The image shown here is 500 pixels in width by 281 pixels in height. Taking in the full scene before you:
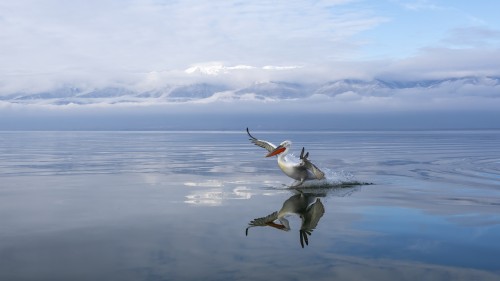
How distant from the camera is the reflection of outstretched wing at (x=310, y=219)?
47.2 ft

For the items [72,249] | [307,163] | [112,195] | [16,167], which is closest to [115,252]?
[72,249]

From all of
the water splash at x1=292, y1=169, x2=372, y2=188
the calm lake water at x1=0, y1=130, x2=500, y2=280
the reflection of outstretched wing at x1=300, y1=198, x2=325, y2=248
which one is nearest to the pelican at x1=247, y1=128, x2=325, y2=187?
the water splash at x1=292, y1=169, x2=372, y2=188

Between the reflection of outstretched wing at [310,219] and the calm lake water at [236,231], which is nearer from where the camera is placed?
the calm lake water at [236,231]

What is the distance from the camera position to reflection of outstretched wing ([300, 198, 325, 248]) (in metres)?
14.4

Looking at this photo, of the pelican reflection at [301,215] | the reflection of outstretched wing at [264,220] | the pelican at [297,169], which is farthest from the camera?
the pelican at [297,169]

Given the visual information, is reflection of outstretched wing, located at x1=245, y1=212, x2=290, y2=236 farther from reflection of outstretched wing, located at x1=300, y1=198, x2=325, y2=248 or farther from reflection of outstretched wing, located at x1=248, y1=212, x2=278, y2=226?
reflection of outstretched wing, located at x1=300, y1=198, x2=325, y2=248

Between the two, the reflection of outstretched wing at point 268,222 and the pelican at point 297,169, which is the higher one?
the pelican at point 297,169

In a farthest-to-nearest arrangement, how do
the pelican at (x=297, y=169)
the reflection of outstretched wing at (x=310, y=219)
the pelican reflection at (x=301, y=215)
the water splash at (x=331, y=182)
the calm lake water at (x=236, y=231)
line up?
the water splash at (x=331, y=182), the pelican at (x=297, y=169), the pelican reflection at (x=301, y=215), the reflection of outstretched wing at (x=310, y=219), the calm lake water at (x=236, y=231)

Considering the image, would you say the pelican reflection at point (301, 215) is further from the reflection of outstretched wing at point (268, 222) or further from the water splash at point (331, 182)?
the water splash at point (331, 182)

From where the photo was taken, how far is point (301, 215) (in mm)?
17719

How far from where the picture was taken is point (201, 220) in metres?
16.8

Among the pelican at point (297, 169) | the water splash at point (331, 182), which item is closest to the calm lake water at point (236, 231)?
the water splash at point (331, 182)

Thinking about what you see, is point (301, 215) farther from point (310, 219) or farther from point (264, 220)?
point (264, 220)

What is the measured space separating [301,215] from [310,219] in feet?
2.55
